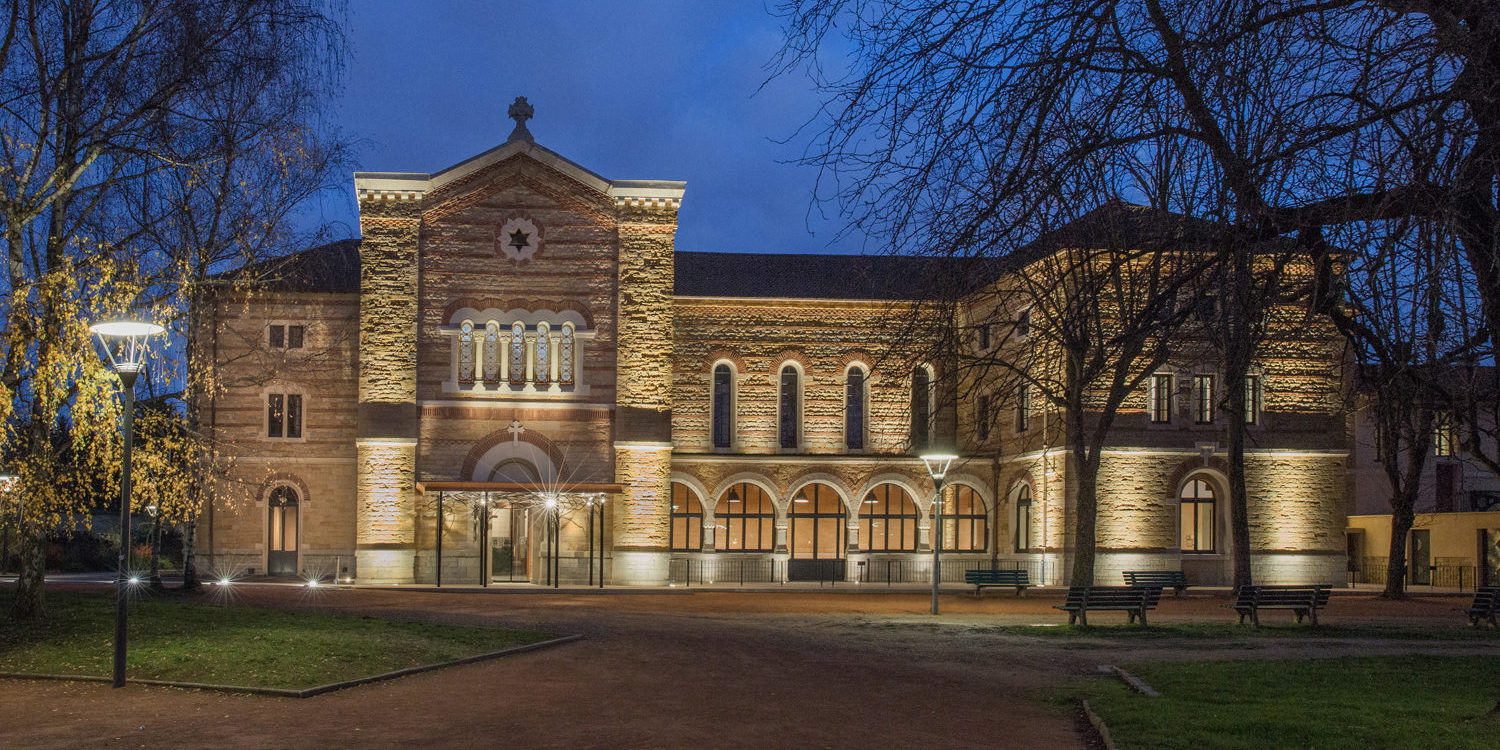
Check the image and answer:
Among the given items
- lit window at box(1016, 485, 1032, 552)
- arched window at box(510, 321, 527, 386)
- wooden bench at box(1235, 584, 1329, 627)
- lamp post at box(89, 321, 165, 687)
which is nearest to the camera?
lamp post at box(89, 321, 165, 687)


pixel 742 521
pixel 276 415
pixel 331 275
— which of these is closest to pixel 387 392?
pixel 276 415

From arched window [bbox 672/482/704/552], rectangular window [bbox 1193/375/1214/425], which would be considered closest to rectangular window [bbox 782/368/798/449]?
arched window [bbox 672/482/704/552]

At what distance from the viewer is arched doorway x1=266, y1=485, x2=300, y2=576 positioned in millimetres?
39844

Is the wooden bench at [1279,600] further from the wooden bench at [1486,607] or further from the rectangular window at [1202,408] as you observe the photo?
the rectangular window at [1202,408]

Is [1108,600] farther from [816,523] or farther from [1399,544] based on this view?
[816,523]

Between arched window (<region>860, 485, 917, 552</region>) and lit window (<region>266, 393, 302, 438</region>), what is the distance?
17786 mm

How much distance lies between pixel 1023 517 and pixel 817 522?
6.51 meters

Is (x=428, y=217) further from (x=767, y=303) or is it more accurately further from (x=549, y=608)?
(x=549, y=608)

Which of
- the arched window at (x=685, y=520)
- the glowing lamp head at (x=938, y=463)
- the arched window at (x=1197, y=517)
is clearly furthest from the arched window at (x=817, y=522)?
the glowing lamp head at (x=938, y=463)

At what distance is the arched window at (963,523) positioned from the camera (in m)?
43.4

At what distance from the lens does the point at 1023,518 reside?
41594mm

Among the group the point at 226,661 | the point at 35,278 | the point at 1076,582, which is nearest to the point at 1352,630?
the point at 1076,582

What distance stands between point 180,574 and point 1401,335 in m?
44.3

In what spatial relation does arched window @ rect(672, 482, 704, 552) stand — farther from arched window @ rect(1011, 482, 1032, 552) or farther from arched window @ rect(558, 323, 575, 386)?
arched window @ rect(1011, 482, 1032, 552)
